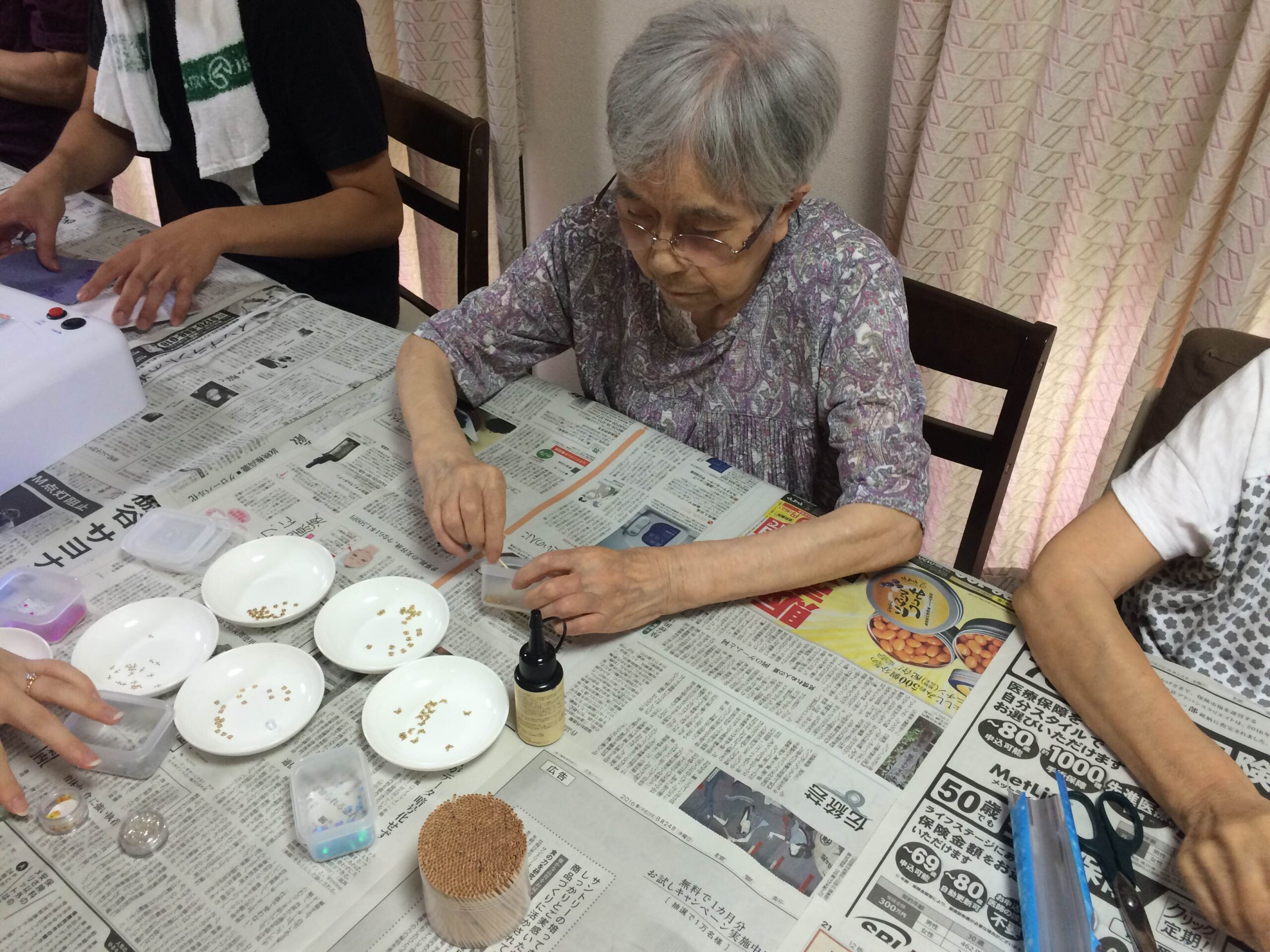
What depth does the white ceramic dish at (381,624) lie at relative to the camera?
0.95m

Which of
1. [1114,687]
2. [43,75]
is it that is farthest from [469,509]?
[43,75]

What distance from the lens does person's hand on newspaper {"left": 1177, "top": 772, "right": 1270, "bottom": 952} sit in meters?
0.73

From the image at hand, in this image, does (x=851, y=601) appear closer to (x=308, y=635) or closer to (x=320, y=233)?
(x=308, y=635)

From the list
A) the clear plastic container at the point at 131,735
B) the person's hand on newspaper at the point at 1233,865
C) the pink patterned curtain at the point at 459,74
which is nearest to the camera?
the person's hand on newspaper at the point at 1233,865

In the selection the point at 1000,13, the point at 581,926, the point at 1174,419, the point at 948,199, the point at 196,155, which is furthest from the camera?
the point at 196,155

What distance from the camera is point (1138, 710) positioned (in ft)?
2.88

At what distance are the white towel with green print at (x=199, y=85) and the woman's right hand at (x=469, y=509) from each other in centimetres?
91

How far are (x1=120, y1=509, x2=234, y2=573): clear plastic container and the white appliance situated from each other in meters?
0.20

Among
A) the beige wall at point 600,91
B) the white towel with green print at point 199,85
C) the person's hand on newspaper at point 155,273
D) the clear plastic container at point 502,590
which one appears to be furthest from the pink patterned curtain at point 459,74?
the clear plastic container at point 502,590

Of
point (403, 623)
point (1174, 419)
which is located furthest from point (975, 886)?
point (1174, 419)

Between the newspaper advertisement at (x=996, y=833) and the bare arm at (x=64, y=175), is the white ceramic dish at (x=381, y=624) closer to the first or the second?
the newspaper advertisement at (x=996, y=833)

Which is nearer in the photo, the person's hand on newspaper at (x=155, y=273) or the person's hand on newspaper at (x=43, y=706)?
the person's hand on newspaper at (x=43, y=706)

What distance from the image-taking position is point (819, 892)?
769 millimetres

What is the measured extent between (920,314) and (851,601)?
1.60 ft
